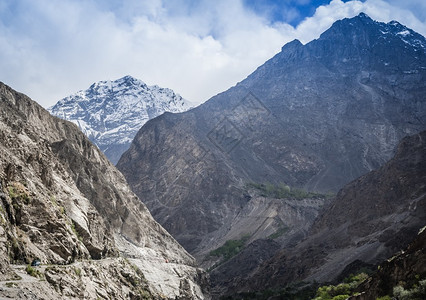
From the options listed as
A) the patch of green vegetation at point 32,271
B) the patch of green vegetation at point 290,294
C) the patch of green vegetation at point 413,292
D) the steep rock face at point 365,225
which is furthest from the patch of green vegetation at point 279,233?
the patch of green vegetation at point 413,292

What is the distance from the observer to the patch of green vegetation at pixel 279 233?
12556 cm

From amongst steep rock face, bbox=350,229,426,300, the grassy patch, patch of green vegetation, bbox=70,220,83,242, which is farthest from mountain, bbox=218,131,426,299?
the grassy patch

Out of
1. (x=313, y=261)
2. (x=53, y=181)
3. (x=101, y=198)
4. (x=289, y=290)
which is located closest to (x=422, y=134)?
(x=313, y=261)

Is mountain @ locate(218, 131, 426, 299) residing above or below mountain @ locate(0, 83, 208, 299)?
below

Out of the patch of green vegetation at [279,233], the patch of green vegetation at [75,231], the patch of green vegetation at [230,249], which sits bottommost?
the patch of green vegetation at [279,233]

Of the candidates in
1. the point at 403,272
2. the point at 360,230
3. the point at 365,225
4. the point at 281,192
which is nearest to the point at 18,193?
the point at 403,272

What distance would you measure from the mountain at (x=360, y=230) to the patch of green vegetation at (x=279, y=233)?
15459mm

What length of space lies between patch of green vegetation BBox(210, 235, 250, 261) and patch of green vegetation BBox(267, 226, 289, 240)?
700 centimetres

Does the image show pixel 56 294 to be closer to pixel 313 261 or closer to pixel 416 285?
pixel 416 285

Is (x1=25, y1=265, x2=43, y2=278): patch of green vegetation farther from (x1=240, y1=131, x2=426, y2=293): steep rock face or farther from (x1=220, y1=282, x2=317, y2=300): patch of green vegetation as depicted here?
(x1=240, y1=131, x2=426, y2=293): steep rock face

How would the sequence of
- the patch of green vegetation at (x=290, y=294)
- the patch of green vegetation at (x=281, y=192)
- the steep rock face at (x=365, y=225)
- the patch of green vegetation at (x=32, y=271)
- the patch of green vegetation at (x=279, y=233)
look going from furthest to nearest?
the patch of green vegetation at (x=281, y=192), the patch of green vegetation at (x=279, y=233), the steep rock face at (x=365, y=225), the patch of green vegetation at (x=290, y=294), the patch of green vegetation at (x=32, y=271)

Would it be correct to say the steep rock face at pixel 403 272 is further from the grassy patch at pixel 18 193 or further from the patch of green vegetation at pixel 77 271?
the grassy patch at pixel 18 193

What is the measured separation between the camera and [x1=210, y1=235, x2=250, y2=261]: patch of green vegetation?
11650 cm

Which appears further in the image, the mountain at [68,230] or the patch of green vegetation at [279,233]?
the patch of green vegetation at [279,233]
